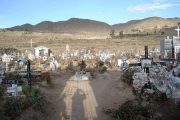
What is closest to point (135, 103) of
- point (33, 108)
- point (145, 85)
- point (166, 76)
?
point (166, 76)

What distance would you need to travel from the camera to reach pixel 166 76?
11633 millimetres

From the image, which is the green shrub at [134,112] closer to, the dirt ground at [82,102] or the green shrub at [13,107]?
the dirt ground at [82,102]

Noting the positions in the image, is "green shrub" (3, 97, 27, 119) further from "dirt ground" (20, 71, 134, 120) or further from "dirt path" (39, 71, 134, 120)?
"dirt path" (39, 71, 134, 120)

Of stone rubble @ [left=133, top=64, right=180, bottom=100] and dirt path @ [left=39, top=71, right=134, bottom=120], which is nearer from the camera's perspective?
stone rubble @ [left=133, top=64, right=180, bottom=100]

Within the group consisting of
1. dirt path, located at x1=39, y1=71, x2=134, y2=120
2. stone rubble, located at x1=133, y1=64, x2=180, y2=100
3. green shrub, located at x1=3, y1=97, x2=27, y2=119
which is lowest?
dirt path, located at x1=39, y1=71, x2=134, y2=120

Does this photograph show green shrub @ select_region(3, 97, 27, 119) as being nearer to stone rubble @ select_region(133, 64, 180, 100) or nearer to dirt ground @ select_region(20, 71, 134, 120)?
dirt ground @ select_region(20, 71, 134, 120)

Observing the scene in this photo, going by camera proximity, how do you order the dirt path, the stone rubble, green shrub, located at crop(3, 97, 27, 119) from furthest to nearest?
1. the dirt path
2. green shrub, located at crop(3, 97, 27, 119)
3. the stone rubble

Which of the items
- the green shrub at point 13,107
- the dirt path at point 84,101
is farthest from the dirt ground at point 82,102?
the green shrub at point 13,107

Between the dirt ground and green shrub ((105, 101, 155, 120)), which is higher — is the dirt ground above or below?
below

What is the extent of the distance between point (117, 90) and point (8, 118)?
7547mm

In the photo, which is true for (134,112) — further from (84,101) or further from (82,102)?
(84,101)

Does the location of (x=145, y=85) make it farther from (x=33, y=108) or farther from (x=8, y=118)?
(x=8, y=118)

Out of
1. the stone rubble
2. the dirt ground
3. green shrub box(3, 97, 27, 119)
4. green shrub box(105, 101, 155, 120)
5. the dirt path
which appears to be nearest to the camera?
green shrub box(105, 101, 155, 120)

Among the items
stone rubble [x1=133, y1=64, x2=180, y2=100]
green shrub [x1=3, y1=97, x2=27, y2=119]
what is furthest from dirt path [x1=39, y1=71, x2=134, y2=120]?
green shrub [x1=3, y1=97, x2=27, y2=119]
